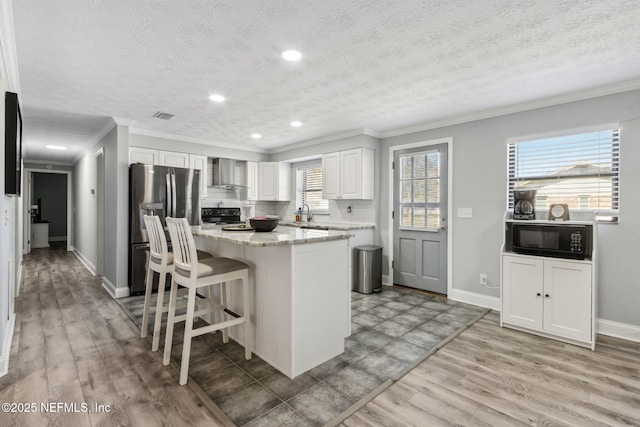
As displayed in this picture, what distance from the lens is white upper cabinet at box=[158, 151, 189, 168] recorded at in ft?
16.0

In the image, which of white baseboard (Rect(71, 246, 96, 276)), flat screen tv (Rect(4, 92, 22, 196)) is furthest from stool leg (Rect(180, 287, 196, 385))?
white baseboard (Rect(71, 246, 96, 276))

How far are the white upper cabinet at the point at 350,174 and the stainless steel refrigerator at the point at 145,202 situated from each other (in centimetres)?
226

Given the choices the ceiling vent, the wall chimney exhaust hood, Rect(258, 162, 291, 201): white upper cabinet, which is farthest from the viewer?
Rect(258, 162, 291, 201): white upper cabinet

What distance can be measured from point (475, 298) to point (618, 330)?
4.25 feet

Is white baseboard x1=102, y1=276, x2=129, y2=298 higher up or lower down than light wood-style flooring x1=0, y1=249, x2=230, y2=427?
higher up

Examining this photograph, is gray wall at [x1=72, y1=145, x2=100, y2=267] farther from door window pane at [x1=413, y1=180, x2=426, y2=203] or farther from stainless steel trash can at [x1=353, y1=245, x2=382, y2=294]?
door window pane at [x1=413, y1=180, x2=426, y2=203]

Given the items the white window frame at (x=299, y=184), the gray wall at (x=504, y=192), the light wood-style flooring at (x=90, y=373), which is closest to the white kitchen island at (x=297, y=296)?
Result: the light wood-style flooring at (x=90, y=373)

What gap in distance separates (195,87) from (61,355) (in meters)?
2.56

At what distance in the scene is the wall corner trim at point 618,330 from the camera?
2.90 m

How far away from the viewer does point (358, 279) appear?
15.0ft

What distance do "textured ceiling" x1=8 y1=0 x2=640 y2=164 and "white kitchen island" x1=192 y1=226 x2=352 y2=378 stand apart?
4.53 ft

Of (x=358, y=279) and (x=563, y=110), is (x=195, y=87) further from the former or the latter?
(x=563, y=110)

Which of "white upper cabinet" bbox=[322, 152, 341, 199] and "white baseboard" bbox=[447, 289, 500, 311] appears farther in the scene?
"white upper cabinet" bbox=[322, 152, 341, 199]

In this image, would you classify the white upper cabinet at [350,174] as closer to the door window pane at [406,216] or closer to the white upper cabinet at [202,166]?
the door window pane at [406,216]
